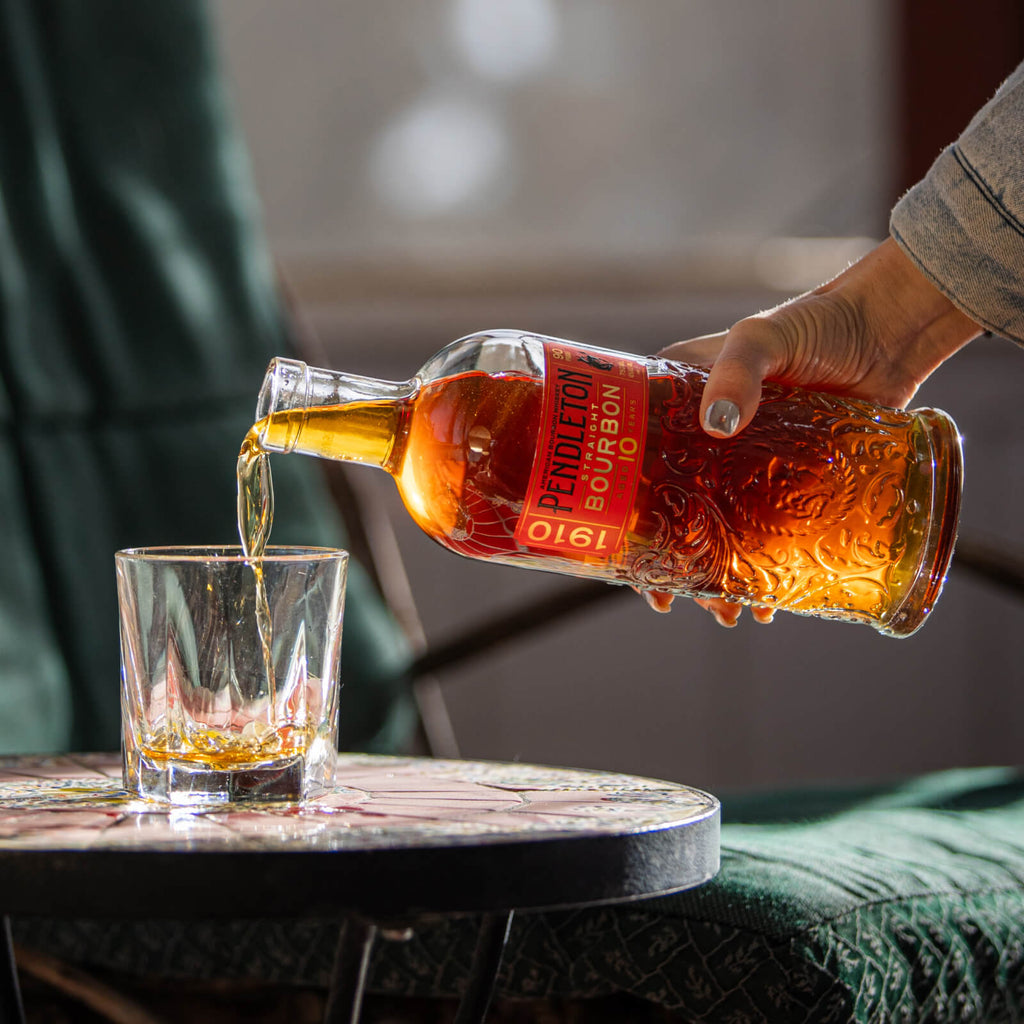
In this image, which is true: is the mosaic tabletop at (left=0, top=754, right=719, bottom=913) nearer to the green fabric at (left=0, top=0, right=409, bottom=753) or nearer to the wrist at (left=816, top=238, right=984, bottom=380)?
the wrist at (left=816, top=238, right=984, bottom=380)

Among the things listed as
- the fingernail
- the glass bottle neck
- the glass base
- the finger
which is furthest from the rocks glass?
the finger

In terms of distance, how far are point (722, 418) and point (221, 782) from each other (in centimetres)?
32

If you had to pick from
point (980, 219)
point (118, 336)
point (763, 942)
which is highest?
point (980, 219)

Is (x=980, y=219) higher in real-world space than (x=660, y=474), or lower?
higher

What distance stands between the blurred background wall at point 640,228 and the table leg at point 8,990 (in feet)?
4.75

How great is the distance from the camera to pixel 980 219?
36.2 inches

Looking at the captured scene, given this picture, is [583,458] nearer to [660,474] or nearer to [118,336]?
[660,474]

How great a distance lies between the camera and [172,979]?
107 cm

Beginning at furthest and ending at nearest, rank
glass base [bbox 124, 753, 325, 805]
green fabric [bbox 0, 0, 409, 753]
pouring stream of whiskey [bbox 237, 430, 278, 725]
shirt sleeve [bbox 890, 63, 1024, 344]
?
1. green fabric [bbox 0, 0, 409, 753]
2. shirt sleeve [bbox 890, 63, 1024, 344]
3. pouring stream of whiskey [bbox 237, 430, 278, 725]
4. glass base [bbox 124, 753, 325, 805]

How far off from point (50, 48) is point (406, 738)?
843mm

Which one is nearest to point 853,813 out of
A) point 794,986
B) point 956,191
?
point 794,986

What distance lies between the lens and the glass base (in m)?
0.68

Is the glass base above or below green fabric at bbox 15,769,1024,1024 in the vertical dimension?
above

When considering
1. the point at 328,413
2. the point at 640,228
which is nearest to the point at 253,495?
the point at 328,413
